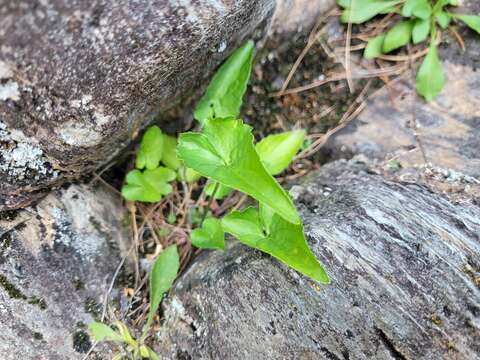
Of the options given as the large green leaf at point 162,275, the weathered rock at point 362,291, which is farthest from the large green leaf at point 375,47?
the large green leaf at point 162,275

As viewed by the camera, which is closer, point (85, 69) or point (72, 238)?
point (85, 69)

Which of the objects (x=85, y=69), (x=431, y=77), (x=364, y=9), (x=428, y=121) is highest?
(x=85, y=69)

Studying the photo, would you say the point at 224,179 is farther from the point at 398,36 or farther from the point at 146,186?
the point at 398,36

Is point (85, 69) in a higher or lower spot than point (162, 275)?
higher

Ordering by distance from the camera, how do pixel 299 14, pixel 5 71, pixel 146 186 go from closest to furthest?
pixel 5 71 < pixel 146 186 < pixel 299 14

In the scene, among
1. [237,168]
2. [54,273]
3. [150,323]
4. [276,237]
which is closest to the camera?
[237,168]

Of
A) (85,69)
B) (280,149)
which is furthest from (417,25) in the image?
(85,69)

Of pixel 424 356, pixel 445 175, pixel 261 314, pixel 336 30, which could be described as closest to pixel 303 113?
pixel 336 30
